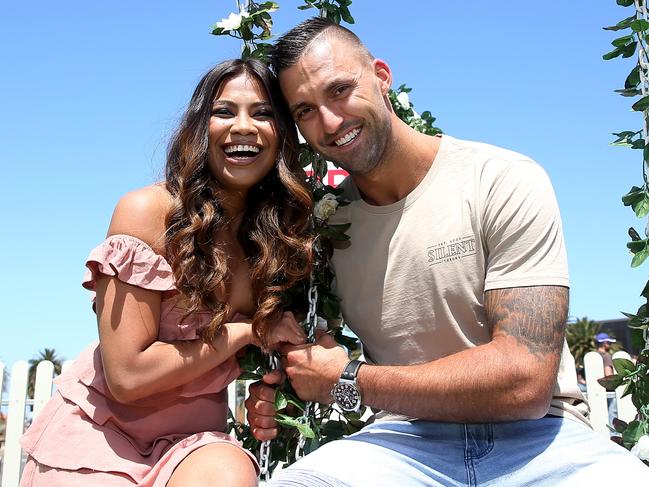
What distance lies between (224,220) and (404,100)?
1171 mm

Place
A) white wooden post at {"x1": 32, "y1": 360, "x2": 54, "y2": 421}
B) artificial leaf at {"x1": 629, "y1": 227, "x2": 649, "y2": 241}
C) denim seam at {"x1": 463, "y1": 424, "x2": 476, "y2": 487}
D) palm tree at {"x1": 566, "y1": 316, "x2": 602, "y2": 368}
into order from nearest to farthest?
denim seam at {"x1": 463, "y1": 424, "x2": 476, "y2": 487} → artificial leaf at {"x1": 629, "y1": 227, "x2": 649, "y2": 241} → white wooden post at {"x1": 32, "y1": 360, "x2": 54, "y2": 421} → palm tree at {"x1": 566, "y1": 316, "x2": 602, "y2": 368}

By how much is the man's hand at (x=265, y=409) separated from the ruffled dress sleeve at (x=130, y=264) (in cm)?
52

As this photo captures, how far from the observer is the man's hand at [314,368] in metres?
2.58

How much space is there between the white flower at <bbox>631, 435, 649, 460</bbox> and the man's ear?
1687 mm

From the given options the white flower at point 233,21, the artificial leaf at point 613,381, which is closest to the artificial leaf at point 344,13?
the white flower at point 233,21

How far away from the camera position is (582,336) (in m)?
29.9

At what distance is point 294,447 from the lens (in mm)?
2896

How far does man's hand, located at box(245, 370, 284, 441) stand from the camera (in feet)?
8.84

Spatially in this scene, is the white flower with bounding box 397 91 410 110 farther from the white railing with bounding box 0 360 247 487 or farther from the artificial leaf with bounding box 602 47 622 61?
the white railing with bounding box 0 360 247 487

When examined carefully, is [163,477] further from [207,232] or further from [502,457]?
[502,457]

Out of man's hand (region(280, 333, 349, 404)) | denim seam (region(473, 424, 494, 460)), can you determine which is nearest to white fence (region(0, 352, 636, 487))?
man's hand (region(280, 333, 349, 404))

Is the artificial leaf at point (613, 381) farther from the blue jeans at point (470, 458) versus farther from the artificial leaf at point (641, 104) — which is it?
the artificial leaf at point (641, 104)

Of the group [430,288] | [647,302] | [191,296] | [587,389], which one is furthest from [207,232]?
[587,389]

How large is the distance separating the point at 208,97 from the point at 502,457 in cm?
174
